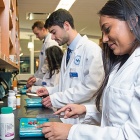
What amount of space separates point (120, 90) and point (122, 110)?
0.09 m

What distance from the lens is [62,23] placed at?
2.00 m

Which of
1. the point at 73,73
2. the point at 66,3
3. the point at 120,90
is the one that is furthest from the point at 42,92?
the point at 66,3

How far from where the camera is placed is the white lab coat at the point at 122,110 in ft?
2.65

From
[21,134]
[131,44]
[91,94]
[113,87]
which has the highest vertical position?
[131,44]

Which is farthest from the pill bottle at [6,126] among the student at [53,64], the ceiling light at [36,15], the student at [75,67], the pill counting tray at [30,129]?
the ceiling light at [36,15]

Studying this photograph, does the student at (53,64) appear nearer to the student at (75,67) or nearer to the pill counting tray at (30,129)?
the student at (75,67)

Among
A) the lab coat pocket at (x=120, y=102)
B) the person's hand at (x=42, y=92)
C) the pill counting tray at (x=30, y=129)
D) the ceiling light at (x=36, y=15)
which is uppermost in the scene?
the ceiling light at (x=36, y=15)

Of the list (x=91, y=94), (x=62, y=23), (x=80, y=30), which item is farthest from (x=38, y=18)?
(x=91, y=94)

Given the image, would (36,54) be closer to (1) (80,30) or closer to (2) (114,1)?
(1) (80,30)

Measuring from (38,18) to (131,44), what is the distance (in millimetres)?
5035

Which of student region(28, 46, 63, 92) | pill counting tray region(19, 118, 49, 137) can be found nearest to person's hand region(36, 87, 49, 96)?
student region(28, 46, 63, 92)

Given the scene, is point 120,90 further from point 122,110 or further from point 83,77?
point 83,77

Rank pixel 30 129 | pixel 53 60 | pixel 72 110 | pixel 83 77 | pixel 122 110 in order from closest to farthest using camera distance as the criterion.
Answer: pixel 122 110
pixel 30 129
pixel 72 110
pixel 83 77
pixel 53 60

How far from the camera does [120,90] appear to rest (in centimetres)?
90
